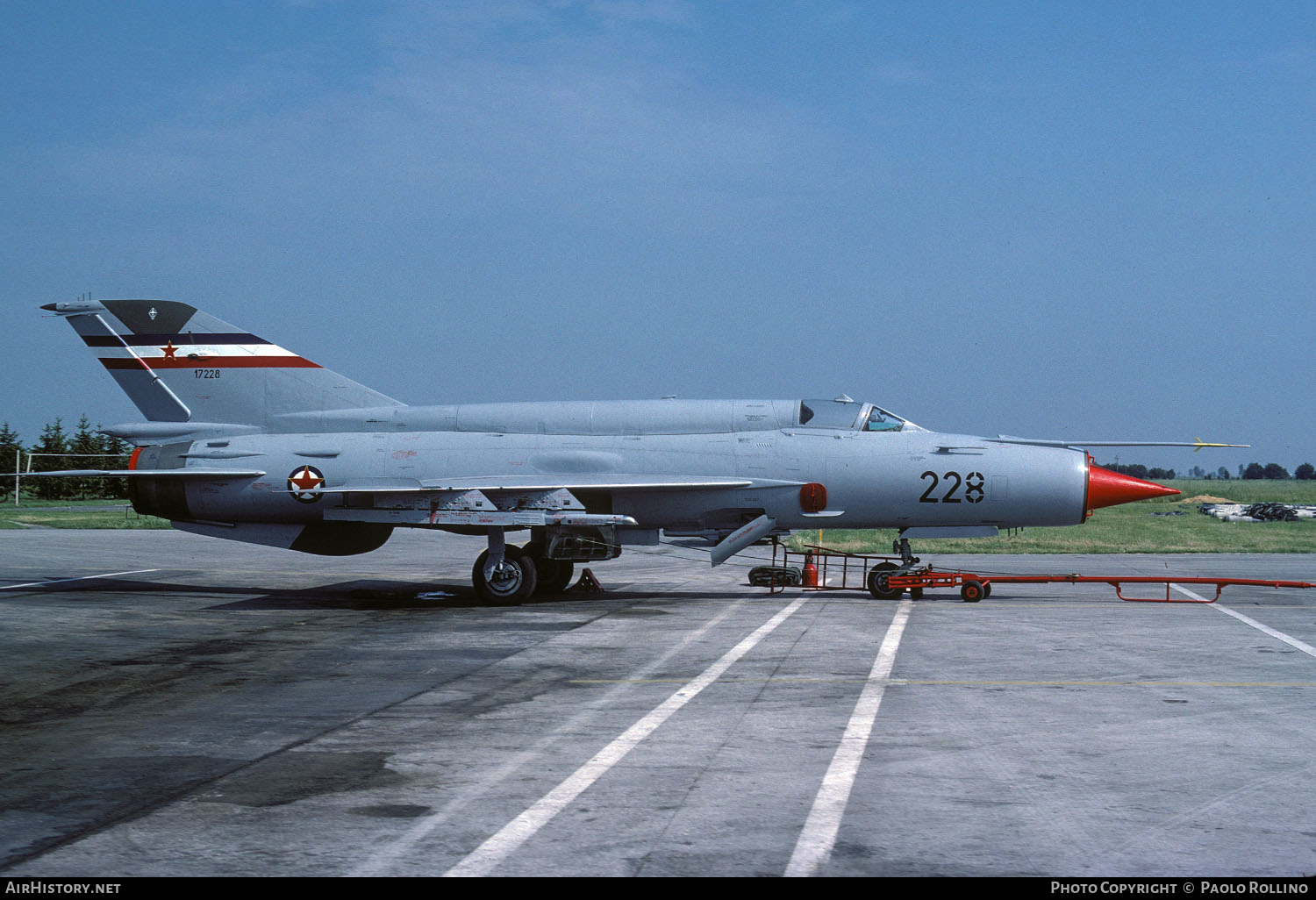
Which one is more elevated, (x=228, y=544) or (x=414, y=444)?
(x=414, y=444)

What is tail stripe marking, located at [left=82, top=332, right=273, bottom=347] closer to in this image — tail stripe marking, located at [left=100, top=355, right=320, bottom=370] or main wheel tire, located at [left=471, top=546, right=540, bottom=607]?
tail stripe marking, located at [left=100, top=355, right=320, bottom=370]

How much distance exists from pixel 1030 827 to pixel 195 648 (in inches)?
395

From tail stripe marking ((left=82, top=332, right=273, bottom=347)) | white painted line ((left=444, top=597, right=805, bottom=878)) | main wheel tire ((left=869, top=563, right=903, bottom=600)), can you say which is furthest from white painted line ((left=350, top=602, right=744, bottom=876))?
tail stripe marking ((left=82, top=332, right=273, bottom=347))

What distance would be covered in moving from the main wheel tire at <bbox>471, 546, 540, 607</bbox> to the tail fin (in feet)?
12.8

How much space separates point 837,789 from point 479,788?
6.77 ft

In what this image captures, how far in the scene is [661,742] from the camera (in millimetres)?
7867

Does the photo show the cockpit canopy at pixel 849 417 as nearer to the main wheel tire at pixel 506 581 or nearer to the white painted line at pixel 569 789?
the main wheel tire at pixel 506 581

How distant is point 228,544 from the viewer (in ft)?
114

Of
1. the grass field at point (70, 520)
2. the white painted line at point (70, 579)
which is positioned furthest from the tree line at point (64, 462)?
the white painted line at point (70, 579)

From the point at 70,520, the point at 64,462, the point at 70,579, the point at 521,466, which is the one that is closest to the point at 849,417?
the point at 521,466

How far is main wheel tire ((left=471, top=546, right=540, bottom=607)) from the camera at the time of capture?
1758 centimetres

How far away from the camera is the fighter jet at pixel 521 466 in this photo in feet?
57.5
